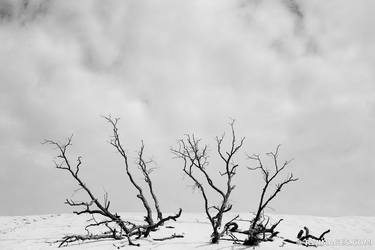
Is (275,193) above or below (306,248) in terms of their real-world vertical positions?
above

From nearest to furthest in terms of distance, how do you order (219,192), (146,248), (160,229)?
(146,248) < (219,192) < (160,229)

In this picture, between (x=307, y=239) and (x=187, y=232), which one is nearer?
(x=307, y=239)

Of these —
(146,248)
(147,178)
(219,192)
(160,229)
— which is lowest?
(146,248)

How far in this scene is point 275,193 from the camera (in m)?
13.6

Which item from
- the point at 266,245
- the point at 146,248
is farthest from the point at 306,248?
the point at 146,248

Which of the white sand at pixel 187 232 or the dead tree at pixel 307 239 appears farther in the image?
the dead tree at pixel 307 239

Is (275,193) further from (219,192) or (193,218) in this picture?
(193,218)

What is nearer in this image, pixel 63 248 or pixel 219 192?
pixel 63 248

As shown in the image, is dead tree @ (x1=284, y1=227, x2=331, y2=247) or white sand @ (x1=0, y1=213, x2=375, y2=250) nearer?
white sand @ (x1=0, y1=213, x2=375, y2=250)

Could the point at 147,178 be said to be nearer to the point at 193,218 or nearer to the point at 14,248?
the point at 193,218

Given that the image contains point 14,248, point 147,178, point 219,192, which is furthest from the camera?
point 147,178

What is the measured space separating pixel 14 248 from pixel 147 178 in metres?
7.24

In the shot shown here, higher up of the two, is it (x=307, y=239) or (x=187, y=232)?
(x=187, y=232)

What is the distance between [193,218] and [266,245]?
8551 mm
